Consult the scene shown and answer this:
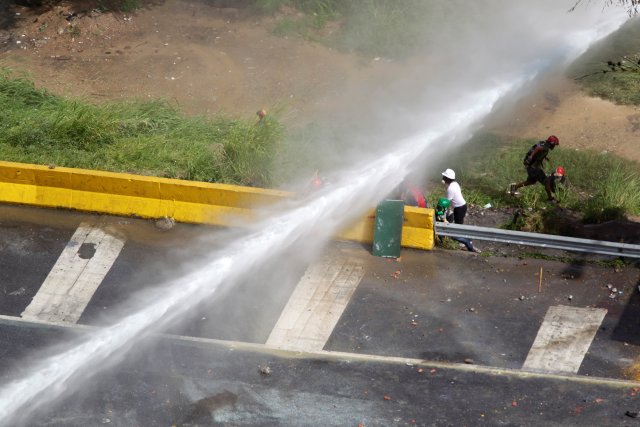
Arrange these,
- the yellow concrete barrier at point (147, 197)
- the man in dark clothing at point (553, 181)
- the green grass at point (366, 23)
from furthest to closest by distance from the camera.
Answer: the green grass at point (366, 23), the man in dark clothing at point (553, 181), the yellow concrete barrier at point (147, 197)

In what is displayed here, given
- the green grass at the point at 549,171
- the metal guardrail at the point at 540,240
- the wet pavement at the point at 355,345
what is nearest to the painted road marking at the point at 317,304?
the wet pavement at the point at 355,345

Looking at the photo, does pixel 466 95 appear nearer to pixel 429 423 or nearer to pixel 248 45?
pixel 248 45

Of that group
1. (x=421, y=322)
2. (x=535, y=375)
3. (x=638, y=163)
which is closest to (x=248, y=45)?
(x=638, y=163)

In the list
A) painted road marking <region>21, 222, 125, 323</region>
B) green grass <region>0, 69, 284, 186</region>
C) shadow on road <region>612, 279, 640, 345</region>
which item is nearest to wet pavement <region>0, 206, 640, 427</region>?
shadow on road <region>612, 279, 640, 345</region>

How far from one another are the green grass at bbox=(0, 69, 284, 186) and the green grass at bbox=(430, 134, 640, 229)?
111 inches

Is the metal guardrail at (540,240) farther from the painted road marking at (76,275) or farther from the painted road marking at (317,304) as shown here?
the painted road marking at (76,275)

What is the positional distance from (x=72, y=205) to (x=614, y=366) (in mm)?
7569

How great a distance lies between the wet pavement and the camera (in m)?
9.45

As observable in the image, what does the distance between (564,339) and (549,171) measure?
399 centimetres

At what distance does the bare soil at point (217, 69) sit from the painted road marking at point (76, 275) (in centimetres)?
432

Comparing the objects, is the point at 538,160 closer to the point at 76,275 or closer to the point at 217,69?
the point at 76,275

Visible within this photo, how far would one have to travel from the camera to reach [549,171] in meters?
14.0

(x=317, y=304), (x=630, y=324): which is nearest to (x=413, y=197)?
(x=317, y=304)

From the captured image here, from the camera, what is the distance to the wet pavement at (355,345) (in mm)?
9445
